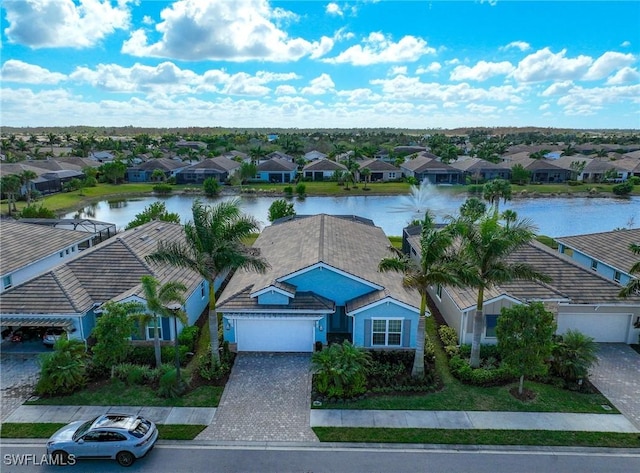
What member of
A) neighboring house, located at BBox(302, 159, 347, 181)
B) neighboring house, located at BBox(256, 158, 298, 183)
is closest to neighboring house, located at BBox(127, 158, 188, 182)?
neighboring house, located at BBox(256, 158, 298, 183)

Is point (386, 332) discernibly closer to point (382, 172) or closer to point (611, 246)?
point (611, 246)

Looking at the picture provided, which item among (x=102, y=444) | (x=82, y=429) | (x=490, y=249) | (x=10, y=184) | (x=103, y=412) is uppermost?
(x=490, y=249)

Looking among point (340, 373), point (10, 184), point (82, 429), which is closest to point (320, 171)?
point (10, 184)

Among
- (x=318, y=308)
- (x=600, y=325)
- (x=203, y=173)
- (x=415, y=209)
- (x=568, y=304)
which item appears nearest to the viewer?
(x=318, y=308)

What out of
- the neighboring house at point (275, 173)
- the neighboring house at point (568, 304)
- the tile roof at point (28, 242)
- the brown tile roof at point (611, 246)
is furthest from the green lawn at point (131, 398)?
the neighboring house at point (275, 173)

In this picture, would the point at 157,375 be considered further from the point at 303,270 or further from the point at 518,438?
the point at 518,438

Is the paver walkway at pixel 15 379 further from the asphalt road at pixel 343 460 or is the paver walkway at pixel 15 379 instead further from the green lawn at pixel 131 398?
the asphalt road at pixel 343 460

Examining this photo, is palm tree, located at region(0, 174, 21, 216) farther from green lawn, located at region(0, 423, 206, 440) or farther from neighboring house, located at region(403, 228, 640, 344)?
neighboring house, located at region(403, 228, 640, 344)
